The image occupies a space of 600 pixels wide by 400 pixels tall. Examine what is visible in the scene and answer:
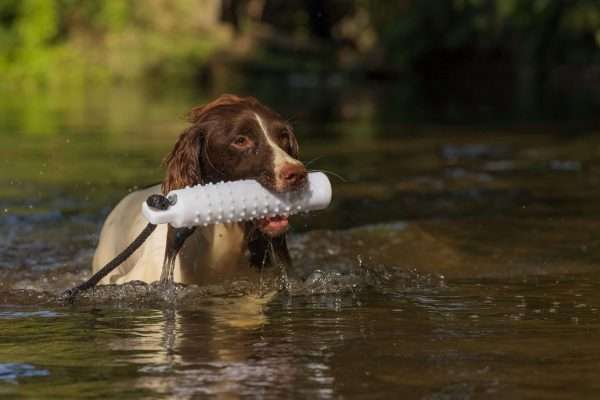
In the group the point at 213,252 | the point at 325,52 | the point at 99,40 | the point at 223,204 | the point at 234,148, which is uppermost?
the point at 99,40

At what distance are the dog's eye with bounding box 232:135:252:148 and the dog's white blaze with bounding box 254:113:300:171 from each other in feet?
0.29

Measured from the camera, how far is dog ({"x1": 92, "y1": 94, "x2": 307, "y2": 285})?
707 cm

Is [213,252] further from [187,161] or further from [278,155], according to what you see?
[278,155]

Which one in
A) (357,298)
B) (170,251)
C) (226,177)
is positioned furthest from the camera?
(357,298)

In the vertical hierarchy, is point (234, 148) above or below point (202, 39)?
below

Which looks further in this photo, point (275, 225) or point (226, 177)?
point (226, 177)

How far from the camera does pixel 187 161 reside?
7.27 m

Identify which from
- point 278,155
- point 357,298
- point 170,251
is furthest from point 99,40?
point 278,155

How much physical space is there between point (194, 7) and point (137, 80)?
5.09 meters

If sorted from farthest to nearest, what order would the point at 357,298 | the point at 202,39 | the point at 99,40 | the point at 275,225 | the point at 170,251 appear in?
1. the point at 202,39
2. the point at 99,40
3. the point at 357,298
4. the point at 170,251
5. the point at 275,225

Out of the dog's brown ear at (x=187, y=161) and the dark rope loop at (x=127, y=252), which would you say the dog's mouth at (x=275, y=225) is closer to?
the dog's brown ear at (x=187, y=161)

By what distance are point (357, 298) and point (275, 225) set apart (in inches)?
31.8

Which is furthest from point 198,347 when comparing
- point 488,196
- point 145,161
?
point 145,161

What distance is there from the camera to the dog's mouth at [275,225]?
7.14 metres
